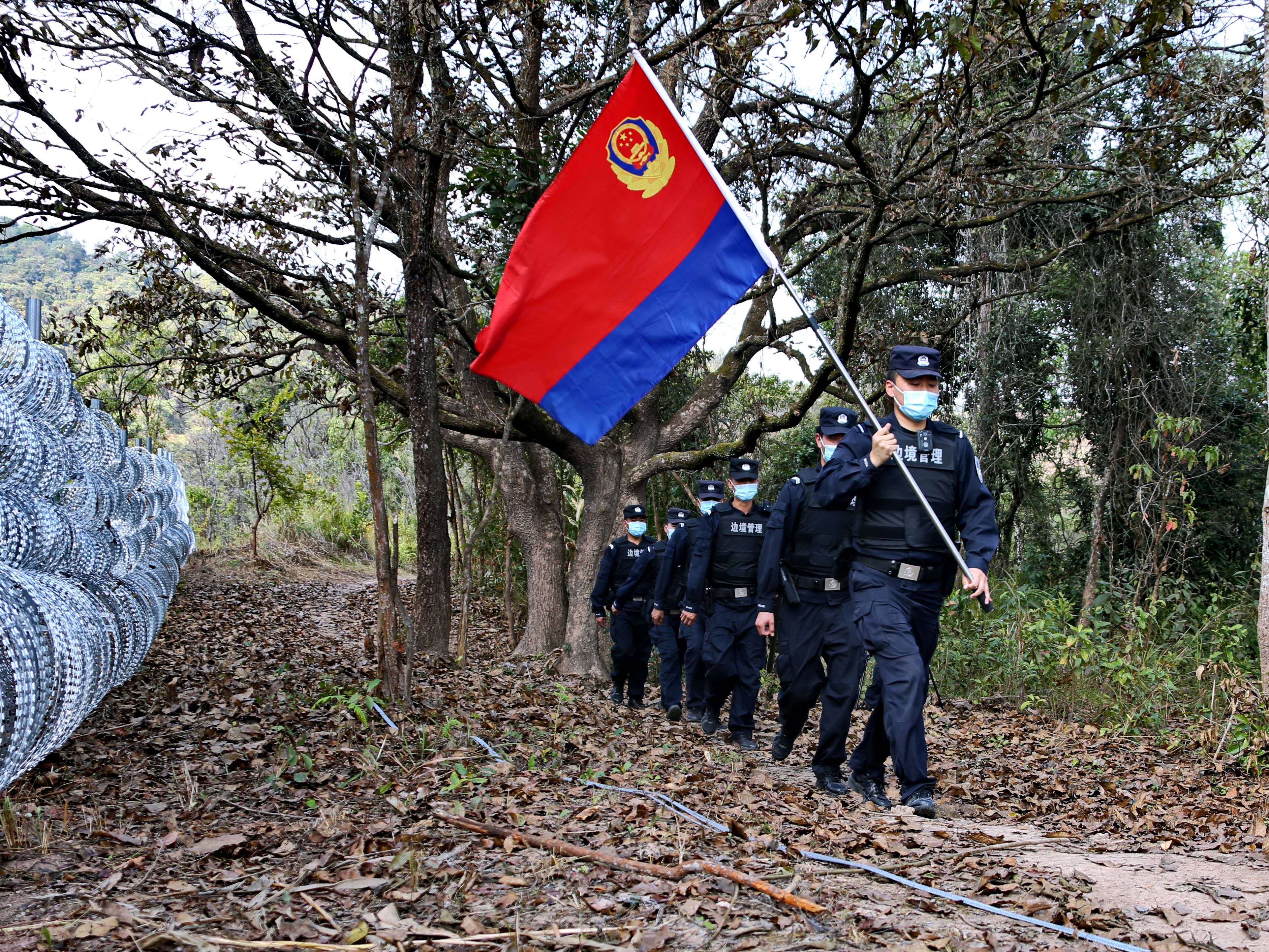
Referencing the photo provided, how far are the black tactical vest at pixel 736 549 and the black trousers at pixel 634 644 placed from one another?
207 cm

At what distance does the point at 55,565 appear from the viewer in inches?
190

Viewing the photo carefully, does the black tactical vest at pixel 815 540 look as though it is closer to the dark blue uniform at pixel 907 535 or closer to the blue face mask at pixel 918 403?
the dark blue uniform at pixel 907 535

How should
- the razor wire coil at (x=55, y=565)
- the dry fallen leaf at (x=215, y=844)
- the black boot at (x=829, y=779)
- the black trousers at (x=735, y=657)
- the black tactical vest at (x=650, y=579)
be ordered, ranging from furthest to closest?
1. the black tactical vest at (x=650, y=579)
2. the black trousers at (x=735, y=657)
3. the black boot at (x=829, y=779)
4. the dry fallen leaf at (x=215, y=844)
5. the razor wire coil at (x=55, y=565)

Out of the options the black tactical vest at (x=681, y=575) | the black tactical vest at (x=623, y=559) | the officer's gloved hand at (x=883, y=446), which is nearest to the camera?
the officer's gloved hand at (x=883, y=446)

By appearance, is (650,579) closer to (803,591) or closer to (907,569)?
(803,591)

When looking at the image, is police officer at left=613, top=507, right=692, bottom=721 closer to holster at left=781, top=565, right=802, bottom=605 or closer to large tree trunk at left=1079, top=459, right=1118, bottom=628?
holster at left=781, top=565, right=802, bottom=605

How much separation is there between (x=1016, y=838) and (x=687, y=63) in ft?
24.5

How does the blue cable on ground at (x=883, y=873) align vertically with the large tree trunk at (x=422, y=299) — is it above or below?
below

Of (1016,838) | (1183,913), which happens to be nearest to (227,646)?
(1016,838)

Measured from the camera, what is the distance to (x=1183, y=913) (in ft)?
11.2

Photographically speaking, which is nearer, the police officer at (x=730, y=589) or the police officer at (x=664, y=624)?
the police officer at (x=730, y=589)

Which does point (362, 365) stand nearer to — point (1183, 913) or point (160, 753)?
point (160, 753)

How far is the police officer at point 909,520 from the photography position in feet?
18.1

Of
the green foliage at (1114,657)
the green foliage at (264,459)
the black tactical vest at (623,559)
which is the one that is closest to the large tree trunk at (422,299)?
the black tactical vest at (623,559)
